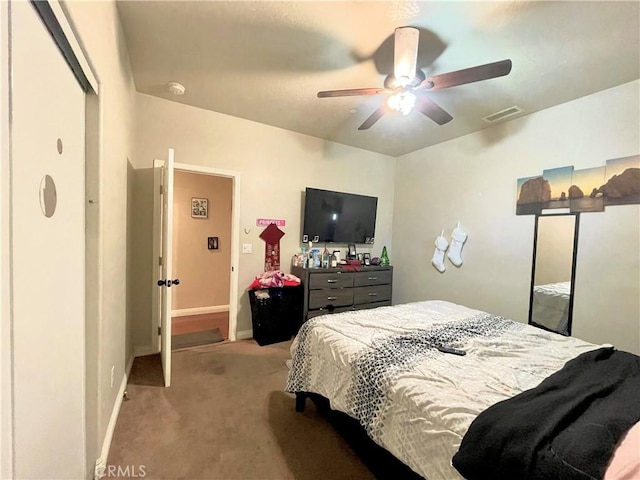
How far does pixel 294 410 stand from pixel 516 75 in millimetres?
3091

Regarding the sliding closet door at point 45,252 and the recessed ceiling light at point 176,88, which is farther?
the recessed ceiling light at point 176,88

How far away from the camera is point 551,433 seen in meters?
0.83

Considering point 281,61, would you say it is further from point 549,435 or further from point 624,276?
point 624,276

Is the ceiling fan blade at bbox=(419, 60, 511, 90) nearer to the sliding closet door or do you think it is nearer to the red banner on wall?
the sliding closet door

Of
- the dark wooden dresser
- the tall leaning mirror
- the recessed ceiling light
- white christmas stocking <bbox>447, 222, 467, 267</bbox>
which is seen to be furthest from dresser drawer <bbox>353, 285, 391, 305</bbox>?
the recessed ceiling light

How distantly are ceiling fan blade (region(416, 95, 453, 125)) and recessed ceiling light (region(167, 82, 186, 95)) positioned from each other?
208 cm

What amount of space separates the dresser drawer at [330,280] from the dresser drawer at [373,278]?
133 mm

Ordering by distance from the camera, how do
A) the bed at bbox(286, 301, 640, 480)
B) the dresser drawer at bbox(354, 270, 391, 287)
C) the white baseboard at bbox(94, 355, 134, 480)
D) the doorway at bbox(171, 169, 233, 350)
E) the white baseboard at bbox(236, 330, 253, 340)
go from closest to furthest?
the bed at bbox(286, 301, 640, 480)
the white baseboard at bbox(94, 355, 134, 480)
the white baseboard at bbox(236, 330, 253, 340)
the dresser drawer at bbox(354, 270, 391, 287)
the doorway at bbox(171, 169, 233, 350)

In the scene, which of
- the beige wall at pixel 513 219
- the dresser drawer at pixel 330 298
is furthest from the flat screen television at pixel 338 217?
the dresser drawer at pixel 330 298

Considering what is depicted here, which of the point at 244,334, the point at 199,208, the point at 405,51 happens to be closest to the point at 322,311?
the point at 244,334

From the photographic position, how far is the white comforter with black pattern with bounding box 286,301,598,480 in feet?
3.43

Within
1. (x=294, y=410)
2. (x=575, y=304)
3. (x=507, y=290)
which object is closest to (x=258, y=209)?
(x=294, y=410)

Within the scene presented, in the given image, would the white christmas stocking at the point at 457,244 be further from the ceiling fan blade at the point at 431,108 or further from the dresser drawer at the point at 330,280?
the ceiling fan blade at the point at 431,108

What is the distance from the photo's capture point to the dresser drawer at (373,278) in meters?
3.69
